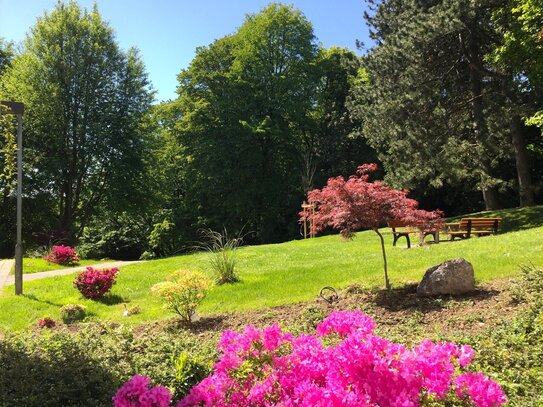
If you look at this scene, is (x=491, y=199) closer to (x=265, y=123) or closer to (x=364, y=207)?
(x=265, y=123)

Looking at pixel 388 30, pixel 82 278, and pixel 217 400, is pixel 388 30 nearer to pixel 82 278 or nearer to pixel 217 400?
pixel 82 278

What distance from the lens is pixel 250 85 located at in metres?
27.1

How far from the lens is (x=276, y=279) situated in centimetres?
873

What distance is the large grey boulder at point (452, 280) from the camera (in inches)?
244

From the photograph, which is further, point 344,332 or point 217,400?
point 344,332

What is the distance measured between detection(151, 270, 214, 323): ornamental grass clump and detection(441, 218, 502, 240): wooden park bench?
9151 mm

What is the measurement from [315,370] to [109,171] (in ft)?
78.2

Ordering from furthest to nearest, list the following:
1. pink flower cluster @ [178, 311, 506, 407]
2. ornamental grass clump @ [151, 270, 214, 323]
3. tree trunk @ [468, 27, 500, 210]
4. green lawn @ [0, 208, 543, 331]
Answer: tree trunk @ [468, 27, 500, 210]
green lawn @ [0, 208, 543, 331]
ornamental grass clump @ [151, 270, 214, 323]
pink flower cluster @ [178, 311, 506, 407]

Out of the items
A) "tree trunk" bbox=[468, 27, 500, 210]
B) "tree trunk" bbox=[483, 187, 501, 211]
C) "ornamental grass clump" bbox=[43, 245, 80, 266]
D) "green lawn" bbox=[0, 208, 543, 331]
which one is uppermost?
"tree trunk" bbox=[468, 27, 500, 210]

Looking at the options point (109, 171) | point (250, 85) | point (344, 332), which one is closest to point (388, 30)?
point (250, 85)

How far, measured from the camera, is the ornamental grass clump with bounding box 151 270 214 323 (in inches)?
251

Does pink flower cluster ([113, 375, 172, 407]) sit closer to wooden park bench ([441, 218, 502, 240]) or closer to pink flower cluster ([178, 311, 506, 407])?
pink flower cluster ([178, 311, 506, 407])

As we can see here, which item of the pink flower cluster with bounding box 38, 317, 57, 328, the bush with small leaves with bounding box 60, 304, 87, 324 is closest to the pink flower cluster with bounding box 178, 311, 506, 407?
the pink flower cluster with bounding box 38, 317, 57, 328

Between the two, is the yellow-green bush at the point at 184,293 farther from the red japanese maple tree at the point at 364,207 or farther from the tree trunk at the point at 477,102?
the tree trunk at the point at 477,102
